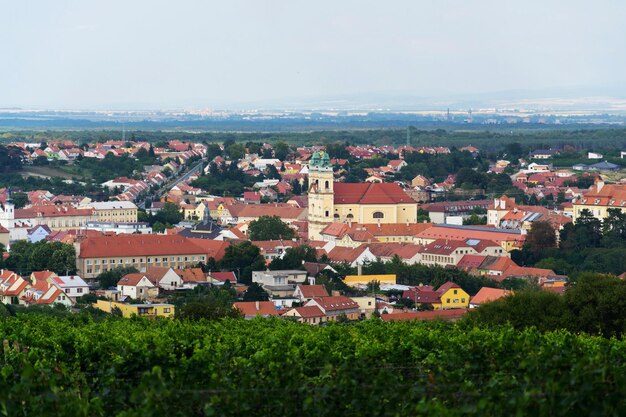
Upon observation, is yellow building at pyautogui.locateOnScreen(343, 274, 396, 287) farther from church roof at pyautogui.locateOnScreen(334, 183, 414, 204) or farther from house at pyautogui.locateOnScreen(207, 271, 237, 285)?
church roof at pyautogui.locateOnScreen(334, 183, 414, 204)

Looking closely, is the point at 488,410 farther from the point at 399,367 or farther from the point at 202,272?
the point at 202,272

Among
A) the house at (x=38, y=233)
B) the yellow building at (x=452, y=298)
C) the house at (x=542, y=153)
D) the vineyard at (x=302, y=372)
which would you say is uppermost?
the vineyard at (x=302, y=372)

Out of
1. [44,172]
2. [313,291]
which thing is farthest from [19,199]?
[313,291]

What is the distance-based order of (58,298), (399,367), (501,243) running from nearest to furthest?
1. (399,367)
2. (58,298)
3. (501,243)

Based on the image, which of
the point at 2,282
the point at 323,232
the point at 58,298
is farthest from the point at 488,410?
the point at 323,232

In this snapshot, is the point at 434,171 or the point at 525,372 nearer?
the point at 525,372

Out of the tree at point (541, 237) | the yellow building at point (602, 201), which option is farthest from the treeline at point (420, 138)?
the tree at point (541, 237)

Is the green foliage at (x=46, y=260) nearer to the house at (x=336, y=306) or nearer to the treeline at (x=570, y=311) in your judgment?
the house at (x=336, y=306)

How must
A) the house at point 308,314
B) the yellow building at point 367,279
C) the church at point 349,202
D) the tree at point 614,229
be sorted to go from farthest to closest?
the church at point 349,202 → the tree at point 614,229 → the yellow building at point 367,279 → the house at point 308,314
